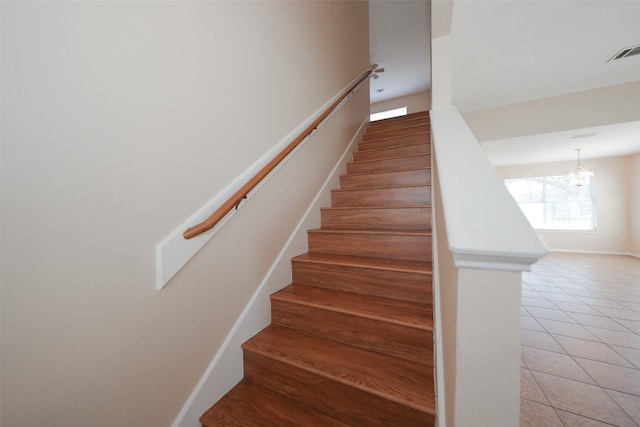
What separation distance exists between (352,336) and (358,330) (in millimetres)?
47

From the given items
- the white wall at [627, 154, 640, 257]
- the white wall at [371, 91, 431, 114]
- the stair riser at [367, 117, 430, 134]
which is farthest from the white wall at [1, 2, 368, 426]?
the white wall at [627, 154, 640, 257]

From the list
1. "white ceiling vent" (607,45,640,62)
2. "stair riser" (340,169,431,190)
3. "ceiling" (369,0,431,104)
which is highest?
"ceiling" (369,0,431,104)

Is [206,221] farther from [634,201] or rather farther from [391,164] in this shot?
[634,201]

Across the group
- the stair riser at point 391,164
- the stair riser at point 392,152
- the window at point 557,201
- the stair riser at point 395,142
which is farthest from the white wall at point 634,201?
the stair riser at point 391,164

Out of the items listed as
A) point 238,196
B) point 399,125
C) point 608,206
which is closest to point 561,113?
point 399,125

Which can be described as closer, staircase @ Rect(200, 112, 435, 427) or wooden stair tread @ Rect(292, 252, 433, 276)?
staircase @ Rect(200, 112, 435, 427)

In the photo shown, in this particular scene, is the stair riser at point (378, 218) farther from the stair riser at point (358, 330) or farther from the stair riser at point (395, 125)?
the stair riser at point (395, 125)

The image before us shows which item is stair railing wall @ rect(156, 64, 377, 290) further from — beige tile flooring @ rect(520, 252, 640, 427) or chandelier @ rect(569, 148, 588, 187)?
chandelier @ rect(569, 148, 588, 187)

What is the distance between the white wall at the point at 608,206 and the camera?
5.47 m

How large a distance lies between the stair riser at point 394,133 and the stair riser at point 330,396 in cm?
257

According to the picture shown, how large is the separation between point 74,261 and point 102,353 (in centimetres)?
30

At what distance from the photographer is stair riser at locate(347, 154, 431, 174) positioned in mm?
2199

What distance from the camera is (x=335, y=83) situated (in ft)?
7.81

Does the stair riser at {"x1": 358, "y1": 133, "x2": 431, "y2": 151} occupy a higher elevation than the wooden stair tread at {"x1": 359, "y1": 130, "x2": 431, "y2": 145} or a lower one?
lower
